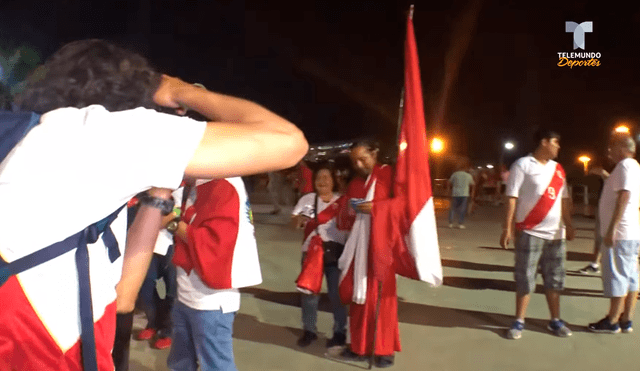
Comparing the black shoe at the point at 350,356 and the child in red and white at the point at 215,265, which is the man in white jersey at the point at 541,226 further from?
the child in red and white at the point at 215,265

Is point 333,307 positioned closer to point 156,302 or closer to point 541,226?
point 156,302

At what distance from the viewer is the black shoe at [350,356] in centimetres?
416

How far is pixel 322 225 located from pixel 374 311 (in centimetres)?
96

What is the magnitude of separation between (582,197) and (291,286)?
16333mm

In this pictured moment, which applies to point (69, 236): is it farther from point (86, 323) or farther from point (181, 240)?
point (181, 240)

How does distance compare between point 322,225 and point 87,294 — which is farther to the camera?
point 322,225

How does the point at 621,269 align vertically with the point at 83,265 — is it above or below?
below

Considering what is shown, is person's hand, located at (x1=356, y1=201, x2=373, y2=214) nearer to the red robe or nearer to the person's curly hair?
the red robe

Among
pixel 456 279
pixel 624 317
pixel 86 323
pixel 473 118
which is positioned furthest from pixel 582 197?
pixel 473 118

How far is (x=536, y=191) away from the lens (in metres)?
4.73

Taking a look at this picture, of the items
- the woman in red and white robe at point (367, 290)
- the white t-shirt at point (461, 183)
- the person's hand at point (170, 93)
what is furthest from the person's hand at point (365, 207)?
the white t-shirt at point (461, 183)

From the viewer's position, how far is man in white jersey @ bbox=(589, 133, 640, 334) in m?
4.73

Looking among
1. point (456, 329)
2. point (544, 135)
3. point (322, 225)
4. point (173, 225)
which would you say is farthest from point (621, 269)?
point (173, 225)

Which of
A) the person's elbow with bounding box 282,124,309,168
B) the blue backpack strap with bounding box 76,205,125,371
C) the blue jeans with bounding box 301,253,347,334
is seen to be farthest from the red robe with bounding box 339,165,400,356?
the blue backpack strap with bounding box 76,205,125,371
